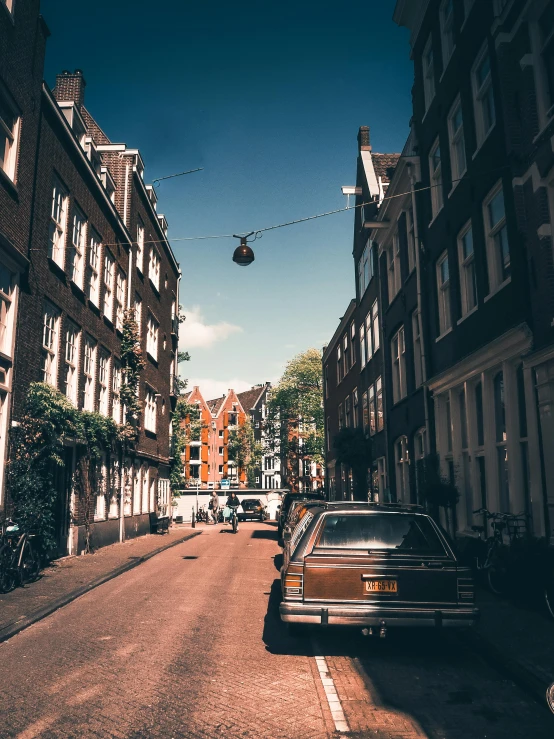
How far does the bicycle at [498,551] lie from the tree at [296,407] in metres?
47.1

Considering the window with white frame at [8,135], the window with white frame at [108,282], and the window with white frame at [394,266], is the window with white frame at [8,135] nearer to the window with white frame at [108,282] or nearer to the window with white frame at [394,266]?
the window with white frame at [108,282]

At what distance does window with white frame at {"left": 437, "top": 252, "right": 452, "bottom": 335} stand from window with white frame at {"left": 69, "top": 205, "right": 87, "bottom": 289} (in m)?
9.75

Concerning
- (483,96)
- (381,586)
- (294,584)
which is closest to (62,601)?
(294,584)

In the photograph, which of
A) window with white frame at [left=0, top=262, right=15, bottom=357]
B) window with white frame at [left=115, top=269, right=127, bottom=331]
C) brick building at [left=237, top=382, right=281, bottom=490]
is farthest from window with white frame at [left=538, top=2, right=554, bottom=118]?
brick building at [left=237, top=382, right=281, bottom=490]

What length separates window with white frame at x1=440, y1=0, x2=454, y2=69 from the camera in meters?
15.8

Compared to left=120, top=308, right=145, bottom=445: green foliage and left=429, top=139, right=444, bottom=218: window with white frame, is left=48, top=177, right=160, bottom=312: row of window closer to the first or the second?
left=120, top=308, right=145, bottom=445: green foliage

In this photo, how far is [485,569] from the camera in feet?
36.2

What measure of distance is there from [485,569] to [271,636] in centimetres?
490

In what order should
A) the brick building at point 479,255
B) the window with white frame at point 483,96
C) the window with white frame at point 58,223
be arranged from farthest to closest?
the window with white frame at point 58,223
the window with white frame at point 483,96
the brick building at point 479,255

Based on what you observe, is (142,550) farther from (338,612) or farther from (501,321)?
(338,612)

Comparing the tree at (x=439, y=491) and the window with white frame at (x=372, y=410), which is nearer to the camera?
the tree at (x=439, y=491)

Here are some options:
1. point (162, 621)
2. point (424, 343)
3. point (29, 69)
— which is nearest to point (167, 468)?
point (424, 343)

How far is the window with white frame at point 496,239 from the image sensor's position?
40.2 ft

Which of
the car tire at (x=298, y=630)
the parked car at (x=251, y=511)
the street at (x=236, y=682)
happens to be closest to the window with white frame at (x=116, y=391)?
the street at (x=236, y=682)
